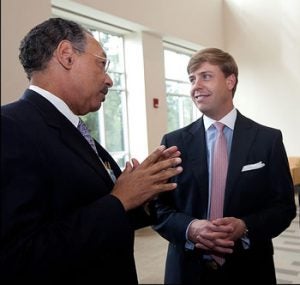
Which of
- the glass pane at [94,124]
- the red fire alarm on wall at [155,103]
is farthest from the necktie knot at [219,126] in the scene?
the red fire alarm on wall at [155,103]

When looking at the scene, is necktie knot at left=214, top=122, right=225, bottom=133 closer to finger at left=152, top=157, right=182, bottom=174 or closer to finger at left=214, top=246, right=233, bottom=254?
finger at left=214, top=246, right=233, bottom=254

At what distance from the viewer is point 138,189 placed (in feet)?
3.22

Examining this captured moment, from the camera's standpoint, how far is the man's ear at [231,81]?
5.60 ft

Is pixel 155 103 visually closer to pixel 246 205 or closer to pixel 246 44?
pixel 246 44

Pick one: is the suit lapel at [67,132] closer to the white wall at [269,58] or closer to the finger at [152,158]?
the finger at [152,158]

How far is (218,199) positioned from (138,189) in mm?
617

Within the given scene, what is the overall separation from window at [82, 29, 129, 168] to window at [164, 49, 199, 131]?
128 centimetres

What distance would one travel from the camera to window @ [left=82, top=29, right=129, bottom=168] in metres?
6.08

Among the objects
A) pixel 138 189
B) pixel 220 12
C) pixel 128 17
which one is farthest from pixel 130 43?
pixel 138 189

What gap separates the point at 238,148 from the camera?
152 cm

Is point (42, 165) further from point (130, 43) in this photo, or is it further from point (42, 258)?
point (130, 43)

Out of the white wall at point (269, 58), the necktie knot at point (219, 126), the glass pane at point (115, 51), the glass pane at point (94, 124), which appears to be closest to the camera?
the necktie knot at point (219, 126)

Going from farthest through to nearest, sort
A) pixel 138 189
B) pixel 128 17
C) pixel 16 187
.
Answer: pixel 128 17
pixel 138 189
pixel 16 187

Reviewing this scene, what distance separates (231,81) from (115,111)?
15.7 feet
